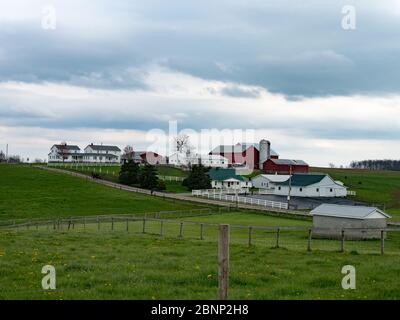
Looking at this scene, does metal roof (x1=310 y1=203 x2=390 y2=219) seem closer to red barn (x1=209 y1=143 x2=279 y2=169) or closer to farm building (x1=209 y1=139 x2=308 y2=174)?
farm building (x1=209 y1=139 x2=308 y2=174)

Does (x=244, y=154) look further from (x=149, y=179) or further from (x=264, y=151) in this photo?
(x=149, y=179)

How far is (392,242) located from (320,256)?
678 inches

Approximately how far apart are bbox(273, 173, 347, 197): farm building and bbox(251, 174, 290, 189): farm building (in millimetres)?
4964

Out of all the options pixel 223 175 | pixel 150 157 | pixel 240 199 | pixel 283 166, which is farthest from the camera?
pixel 150 157

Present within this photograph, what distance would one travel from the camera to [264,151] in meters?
150

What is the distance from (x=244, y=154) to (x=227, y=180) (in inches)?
1581

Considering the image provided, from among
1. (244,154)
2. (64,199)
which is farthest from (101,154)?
(64,199)

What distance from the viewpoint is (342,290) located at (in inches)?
520

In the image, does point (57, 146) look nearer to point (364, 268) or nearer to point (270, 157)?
point (270, 157)

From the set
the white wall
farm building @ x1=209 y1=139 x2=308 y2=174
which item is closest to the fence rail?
the white wall

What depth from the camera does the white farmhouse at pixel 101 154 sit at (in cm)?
18791

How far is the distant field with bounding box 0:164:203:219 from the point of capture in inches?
2623
